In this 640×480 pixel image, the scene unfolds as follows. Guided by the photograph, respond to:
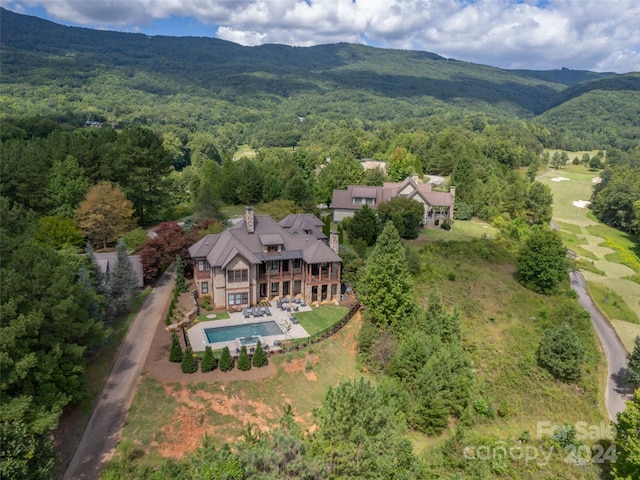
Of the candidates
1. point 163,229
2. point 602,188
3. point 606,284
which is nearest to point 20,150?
point 163,229

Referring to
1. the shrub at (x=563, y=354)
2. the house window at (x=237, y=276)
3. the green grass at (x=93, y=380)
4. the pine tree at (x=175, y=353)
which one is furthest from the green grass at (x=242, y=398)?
the shrub at (x=563, y=354)

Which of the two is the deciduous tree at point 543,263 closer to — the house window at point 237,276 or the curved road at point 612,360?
the curved road at point 612,360

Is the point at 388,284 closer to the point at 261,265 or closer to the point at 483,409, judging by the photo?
the point at 483,409

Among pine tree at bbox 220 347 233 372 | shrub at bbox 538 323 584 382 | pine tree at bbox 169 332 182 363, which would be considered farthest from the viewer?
shrub at bbox 538 323 584 382

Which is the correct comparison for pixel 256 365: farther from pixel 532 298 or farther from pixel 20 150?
pixel 20 150

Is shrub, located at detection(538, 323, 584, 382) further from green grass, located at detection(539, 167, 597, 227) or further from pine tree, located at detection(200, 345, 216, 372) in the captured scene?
green grass, located at detection(539, 167, 597, 227)

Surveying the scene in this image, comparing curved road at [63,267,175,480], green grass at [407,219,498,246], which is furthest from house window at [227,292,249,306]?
green grass at [407,219,498,246]
